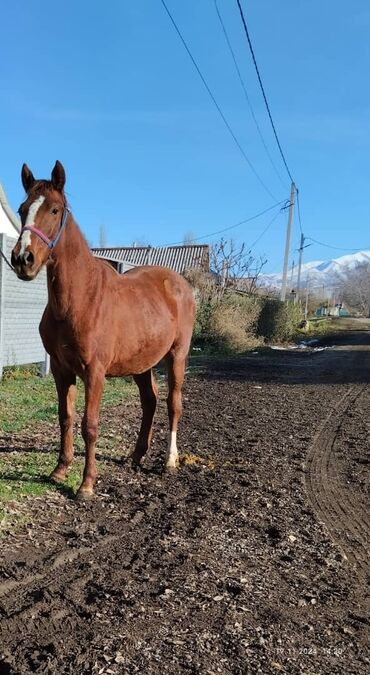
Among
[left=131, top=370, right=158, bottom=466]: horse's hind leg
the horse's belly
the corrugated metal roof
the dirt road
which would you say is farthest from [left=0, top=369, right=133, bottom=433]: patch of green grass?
the corrugated metal roof

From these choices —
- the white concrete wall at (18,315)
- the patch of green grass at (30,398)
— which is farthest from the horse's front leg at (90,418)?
the white concrete wall at (18,315)

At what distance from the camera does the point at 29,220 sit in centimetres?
376

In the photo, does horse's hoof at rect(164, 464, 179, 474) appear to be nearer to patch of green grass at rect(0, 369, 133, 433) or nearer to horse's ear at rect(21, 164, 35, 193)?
patch of green grass at rect(0, 369, 133, 433)

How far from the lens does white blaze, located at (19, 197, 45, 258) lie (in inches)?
144

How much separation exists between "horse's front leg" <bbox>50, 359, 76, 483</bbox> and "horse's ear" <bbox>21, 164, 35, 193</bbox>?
140cm

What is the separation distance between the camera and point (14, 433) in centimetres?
610

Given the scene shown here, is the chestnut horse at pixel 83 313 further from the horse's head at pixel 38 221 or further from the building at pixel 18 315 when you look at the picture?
the building at pixel 18 315

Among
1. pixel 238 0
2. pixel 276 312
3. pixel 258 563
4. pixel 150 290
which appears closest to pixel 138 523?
pixel 258 563

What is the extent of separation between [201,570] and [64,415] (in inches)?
77.4

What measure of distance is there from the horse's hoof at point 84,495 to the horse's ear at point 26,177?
7.54 ft

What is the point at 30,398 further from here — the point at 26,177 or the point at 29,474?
the point at 26,177

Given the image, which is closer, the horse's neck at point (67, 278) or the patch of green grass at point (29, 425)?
the horse's neck at point (67, 278)

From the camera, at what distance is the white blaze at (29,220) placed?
366cm

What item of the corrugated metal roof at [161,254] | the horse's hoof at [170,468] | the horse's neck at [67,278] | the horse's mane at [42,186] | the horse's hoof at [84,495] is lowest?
the horse's hoof at [170,468]
